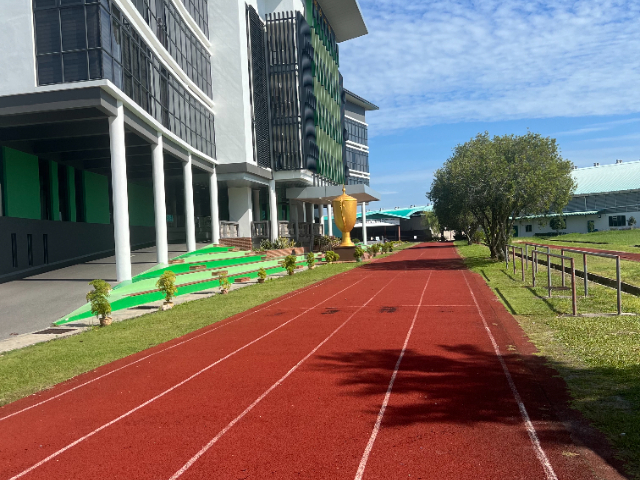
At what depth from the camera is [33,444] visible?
6055mm

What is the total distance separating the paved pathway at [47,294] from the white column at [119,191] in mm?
824

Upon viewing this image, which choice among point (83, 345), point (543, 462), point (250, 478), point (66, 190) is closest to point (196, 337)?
point (83, 345)

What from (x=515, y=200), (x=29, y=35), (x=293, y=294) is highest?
(x=29, y=35)

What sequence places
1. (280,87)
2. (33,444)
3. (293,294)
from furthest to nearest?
(280,87) < (293,294) < (33,444)

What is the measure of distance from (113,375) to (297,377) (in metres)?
3.21

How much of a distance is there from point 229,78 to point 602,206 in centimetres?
6393

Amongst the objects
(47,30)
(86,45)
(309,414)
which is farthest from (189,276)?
(309,414)

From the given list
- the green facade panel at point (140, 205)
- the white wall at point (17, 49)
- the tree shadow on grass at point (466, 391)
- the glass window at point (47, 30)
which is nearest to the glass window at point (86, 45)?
the glass window at point (47, 30)

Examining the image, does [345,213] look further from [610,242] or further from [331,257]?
[610,242]

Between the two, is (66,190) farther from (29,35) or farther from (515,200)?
(515,200)

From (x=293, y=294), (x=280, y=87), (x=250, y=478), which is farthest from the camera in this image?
(x=280, y=87)

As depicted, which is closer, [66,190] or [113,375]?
[113,375]

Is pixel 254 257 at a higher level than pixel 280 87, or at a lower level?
lower

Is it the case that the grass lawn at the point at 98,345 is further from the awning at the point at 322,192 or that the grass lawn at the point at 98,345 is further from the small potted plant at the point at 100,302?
the awning at the point at 322,192
